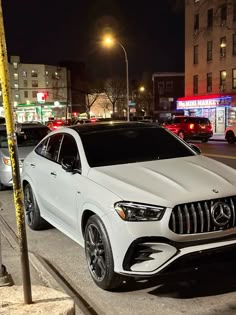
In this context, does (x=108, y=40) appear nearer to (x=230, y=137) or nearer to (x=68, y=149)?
(x=230, y=137)

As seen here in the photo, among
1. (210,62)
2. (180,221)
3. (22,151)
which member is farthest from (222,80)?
(180,221)

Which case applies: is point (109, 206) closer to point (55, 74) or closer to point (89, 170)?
point (89, 170)

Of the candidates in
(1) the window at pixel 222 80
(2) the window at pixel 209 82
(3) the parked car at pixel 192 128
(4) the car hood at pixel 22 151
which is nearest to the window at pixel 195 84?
(2) the window at pixel 209 82

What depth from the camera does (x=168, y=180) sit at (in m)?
4.59

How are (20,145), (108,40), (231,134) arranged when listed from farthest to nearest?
1. (108,40)
2. (231,134)
3. (20,145)

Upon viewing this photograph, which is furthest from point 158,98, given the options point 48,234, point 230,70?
point 48,234

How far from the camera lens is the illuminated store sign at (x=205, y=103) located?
1572 inches

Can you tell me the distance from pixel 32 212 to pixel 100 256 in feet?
8.96

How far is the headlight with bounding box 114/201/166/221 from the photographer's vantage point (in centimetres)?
416

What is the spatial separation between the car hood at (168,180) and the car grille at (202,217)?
0.06 meters

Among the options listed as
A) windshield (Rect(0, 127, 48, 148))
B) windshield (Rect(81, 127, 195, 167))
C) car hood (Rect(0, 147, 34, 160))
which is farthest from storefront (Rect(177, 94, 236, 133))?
windshield (Rect(81, 127, 195, 167))

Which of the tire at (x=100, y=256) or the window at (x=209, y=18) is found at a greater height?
the window at (x=209, y=18)

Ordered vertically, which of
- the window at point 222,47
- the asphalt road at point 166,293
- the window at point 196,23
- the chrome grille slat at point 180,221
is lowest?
the asphalt road at point 166,293

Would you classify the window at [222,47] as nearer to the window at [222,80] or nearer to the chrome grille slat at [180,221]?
the window at [222,80]
